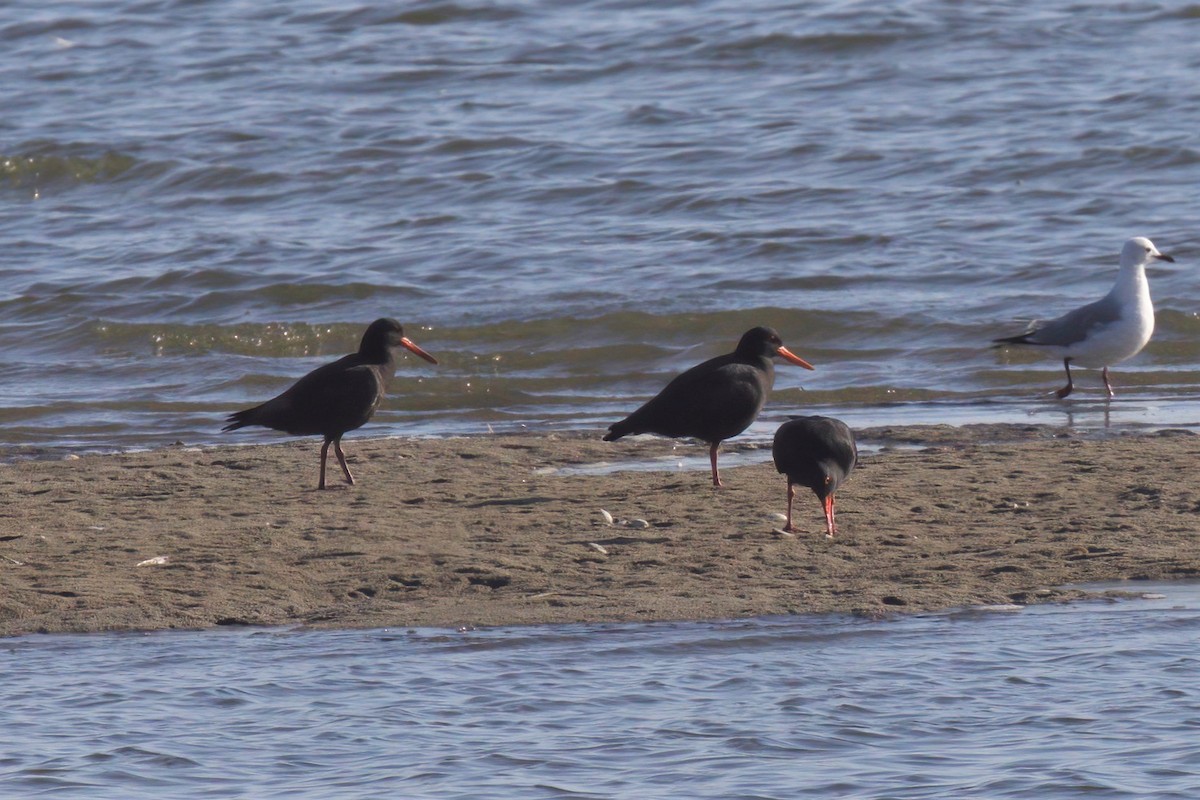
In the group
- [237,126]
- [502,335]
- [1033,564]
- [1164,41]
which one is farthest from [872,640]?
[1164,41]

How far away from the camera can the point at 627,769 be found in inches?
179

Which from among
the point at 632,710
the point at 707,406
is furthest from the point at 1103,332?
the point at 632,710

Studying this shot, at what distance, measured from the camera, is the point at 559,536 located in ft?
21.7

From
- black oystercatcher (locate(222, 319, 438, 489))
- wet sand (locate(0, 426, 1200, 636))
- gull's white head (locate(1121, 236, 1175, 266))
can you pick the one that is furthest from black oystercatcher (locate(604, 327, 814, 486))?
gull's white head (locate(1121, 236, 1175, 266))

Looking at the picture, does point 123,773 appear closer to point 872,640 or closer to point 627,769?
point 627,769

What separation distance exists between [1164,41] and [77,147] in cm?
1246

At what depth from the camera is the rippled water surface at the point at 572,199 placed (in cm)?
1134

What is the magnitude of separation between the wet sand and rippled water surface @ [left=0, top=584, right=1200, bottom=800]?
22cm

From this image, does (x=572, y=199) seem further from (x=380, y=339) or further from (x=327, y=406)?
(x=327, y=406)

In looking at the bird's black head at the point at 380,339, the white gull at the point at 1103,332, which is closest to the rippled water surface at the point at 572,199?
the white gull at the point at 1103,332

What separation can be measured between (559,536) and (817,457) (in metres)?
1.03

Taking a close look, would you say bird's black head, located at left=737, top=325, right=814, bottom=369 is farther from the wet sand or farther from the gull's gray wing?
the gull's gray wing

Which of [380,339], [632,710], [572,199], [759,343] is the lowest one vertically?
[632,710]

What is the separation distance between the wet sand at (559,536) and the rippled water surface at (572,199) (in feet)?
5.36
